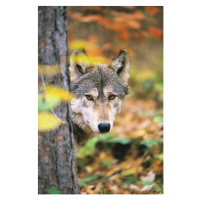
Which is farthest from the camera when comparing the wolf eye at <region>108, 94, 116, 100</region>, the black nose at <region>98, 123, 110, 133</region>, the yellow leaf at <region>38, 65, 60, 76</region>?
the wolf eye at <region>108, 94, 116, 100</region>

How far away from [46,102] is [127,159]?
211 cm

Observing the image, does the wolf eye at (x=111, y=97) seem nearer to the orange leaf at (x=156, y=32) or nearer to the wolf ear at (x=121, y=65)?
the wolf ear at (x=121, y=65)

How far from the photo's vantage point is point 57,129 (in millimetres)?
2199

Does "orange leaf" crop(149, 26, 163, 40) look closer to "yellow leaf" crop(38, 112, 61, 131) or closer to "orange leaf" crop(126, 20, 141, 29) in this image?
"orange leaf" crop(126, 20, 141, 29)

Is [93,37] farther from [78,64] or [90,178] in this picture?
[90,178]

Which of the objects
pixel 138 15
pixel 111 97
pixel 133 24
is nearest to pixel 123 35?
pixel 133 24

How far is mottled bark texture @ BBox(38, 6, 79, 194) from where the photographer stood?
2174mm

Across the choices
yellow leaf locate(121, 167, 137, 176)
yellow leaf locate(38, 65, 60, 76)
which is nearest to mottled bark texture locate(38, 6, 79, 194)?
yellow leaf locate(38, 65, 60, 76)

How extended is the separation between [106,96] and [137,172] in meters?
1.37

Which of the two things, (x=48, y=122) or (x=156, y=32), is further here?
(x=156, y=32)

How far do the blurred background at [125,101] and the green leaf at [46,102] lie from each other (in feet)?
2.84

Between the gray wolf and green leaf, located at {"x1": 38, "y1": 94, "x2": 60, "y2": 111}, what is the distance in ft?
1.52

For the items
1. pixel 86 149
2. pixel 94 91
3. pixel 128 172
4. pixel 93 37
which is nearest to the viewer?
pixel 94 91

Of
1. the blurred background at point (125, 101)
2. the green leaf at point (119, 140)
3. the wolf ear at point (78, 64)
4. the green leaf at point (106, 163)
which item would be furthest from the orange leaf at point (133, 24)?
the green leaf at point (106, 163)
